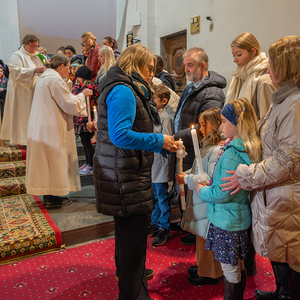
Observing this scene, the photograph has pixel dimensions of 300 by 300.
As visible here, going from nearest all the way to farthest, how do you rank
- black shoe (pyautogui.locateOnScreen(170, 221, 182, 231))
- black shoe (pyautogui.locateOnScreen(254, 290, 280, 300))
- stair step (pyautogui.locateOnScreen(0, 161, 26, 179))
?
black shoe (pyautogui.locateOnScreen(254, 290, 280, 300))
black shoe (pyautogui.locateOnScreen(170, 221, 182, 231))
stair step (pyautogui.locateOnScreen(0, 161, 26, 179))

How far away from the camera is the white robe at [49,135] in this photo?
3119 millimetres

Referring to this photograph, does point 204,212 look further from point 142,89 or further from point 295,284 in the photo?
point 142,89

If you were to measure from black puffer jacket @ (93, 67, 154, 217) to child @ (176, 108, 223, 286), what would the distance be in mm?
506

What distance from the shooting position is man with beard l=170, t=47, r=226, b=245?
7.97ft

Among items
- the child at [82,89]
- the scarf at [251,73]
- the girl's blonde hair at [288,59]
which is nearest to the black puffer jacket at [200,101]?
the scarf at [251,73]

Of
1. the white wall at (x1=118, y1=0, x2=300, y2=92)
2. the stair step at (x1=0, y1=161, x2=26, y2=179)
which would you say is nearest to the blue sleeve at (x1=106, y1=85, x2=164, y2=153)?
the stair step at (x1=0, y1=161, x2=26, y2=179)

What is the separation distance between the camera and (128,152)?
1579 mm

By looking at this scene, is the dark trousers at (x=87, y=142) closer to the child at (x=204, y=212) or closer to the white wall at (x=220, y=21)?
the child at (x=204, y=212)

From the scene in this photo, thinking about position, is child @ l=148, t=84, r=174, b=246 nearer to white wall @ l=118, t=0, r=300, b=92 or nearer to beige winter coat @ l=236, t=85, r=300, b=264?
beige winter coat @ l=236, t=85, r=300, b=264

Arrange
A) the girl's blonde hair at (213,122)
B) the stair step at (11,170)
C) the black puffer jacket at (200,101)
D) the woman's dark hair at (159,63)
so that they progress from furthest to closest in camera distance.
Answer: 1. the stair step at (11,170)
2. the woman's dark hair at (159,63)
3. the black puffer jacket at (200,101)
4. the girl's blonde hair at (213,122)

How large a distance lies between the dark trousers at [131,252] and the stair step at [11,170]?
9.27ft

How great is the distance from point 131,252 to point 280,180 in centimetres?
93

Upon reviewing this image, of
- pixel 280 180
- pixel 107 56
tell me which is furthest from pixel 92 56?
pixel 280 180

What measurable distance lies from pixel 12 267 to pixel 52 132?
1.43m
